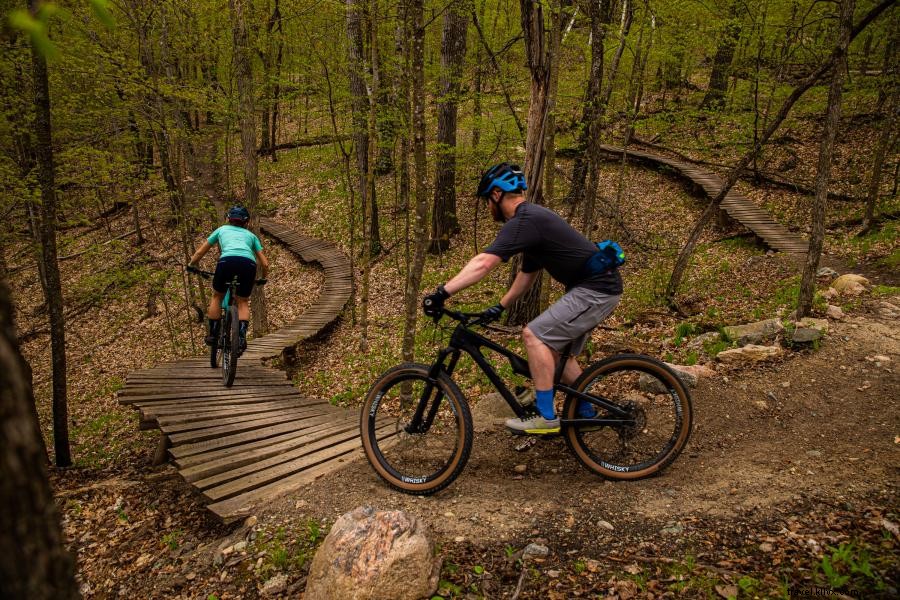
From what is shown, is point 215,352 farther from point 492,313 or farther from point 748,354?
point 748,354

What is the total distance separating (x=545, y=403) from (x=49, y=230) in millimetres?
7927

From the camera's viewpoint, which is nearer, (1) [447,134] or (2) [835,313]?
(2) [835,313]

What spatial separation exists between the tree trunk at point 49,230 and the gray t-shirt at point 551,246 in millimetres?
6976

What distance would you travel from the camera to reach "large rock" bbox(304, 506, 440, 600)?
112 inches

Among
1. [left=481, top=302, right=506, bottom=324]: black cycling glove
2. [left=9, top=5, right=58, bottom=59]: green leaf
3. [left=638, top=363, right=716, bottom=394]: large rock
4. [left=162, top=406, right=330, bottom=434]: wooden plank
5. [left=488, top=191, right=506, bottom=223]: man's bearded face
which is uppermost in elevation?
[left=9, top=5, right=58, bottom=59]: green leaf

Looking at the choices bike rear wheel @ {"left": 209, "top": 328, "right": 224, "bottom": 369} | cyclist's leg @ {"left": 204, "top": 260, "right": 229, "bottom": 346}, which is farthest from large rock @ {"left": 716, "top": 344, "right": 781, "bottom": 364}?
bike rear wheel @ {"left": 209, "top": 328, "right": 224, "bottom": 369}

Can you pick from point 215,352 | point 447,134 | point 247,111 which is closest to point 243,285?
point 215,352

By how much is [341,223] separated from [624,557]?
63.6 feet

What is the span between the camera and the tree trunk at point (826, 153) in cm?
639

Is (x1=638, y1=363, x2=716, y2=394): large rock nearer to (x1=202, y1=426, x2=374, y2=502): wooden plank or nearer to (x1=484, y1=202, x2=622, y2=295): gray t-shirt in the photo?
(x1=484, y1=202, x2=622, y2=295): gray t-shirt

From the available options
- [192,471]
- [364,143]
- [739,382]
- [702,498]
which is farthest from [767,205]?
[192,471]

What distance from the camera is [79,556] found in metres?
4.70

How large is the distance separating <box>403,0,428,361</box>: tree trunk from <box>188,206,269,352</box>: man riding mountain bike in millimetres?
2811

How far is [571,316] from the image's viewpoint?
3.88m
